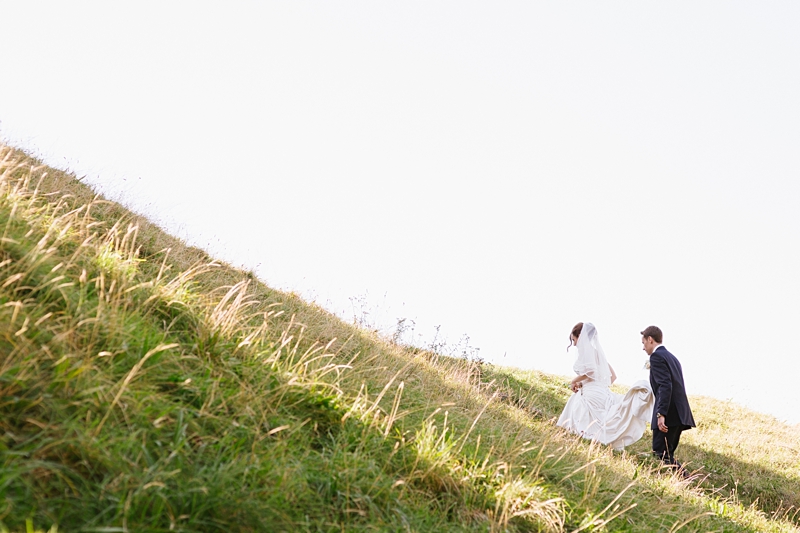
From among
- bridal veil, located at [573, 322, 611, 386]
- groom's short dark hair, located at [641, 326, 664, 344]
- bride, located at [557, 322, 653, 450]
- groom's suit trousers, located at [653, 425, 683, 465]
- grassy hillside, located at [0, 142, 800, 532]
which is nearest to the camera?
grassy hillside, located at [0, 142, 800, 532]

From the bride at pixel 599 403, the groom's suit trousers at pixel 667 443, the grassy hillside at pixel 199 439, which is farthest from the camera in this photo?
the bride at pixel 599 403

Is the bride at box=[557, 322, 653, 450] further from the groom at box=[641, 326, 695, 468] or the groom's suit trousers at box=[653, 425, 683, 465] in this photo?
the groom at box=[641, 326, 695, 468]

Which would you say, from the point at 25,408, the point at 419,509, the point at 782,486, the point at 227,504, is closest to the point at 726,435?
the point at 782,486

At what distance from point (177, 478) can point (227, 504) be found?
1.01ft

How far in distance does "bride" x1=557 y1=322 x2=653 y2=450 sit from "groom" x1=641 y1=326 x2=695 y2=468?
0.42m

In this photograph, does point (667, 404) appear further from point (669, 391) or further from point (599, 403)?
point (599, 403)

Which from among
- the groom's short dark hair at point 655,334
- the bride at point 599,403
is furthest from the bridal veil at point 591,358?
the groom's short dark hair at point 655,334

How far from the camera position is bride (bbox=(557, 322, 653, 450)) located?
9820 mm

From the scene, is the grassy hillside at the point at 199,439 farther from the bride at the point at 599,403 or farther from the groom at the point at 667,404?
the bride at the point at 599,403

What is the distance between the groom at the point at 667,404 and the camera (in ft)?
29.7

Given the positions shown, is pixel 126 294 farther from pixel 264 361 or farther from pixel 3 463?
pixel 3 463

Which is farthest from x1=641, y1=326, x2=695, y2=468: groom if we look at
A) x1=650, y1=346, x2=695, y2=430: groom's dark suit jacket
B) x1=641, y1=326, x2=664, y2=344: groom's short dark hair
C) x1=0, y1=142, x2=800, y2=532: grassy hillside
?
x1=0, y1=142, x2=800, y2=532: grassy hillside

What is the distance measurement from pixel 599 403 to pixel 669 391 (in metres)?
1.68

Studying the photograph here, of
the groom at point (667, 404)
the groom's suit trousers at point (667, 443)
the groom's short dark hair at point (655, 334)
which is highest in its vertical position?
the groom's short dark hair at point (655, 334)
